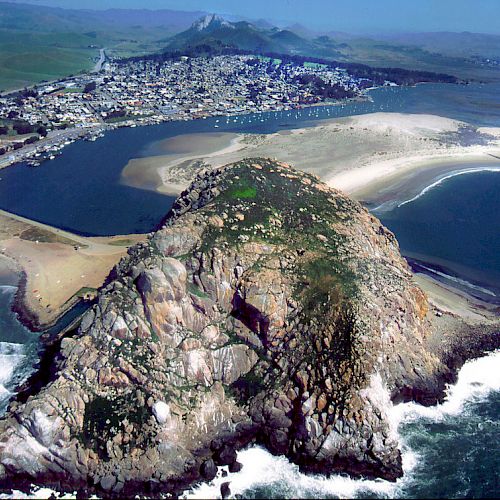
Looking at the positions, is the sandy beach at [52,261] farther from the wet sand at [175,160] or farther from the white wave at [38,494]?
the wet sand at [175,160]

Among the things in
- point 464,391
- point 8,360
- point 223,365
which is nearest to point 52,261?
point 8,360

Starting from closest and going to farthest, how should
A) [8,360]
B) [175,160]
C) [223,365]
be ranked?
[223,365], [8,360], [175,160]

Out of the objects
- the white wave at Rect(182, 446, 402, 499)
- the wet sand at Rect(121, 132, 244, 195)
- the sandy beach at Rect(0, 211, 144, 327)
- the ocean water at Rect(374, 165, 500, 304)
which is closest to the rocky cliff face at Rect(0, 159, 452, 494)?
the white wave at Rect(182, 446, 402, 499)

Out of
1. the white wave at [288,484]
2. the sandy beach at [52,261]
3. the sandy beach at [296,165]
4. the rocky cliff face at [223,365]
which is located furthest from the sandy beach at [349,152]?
the white wave at [288,484]

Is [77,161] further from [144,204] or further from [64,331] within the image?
[64,331]

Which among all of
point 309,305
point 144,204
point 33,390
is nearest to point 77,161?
point 144,204

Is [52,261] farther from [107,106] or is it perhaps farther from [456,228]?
[107,106]

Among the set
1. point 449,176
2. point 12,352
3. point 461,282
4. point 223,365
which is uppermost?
point 449,176
